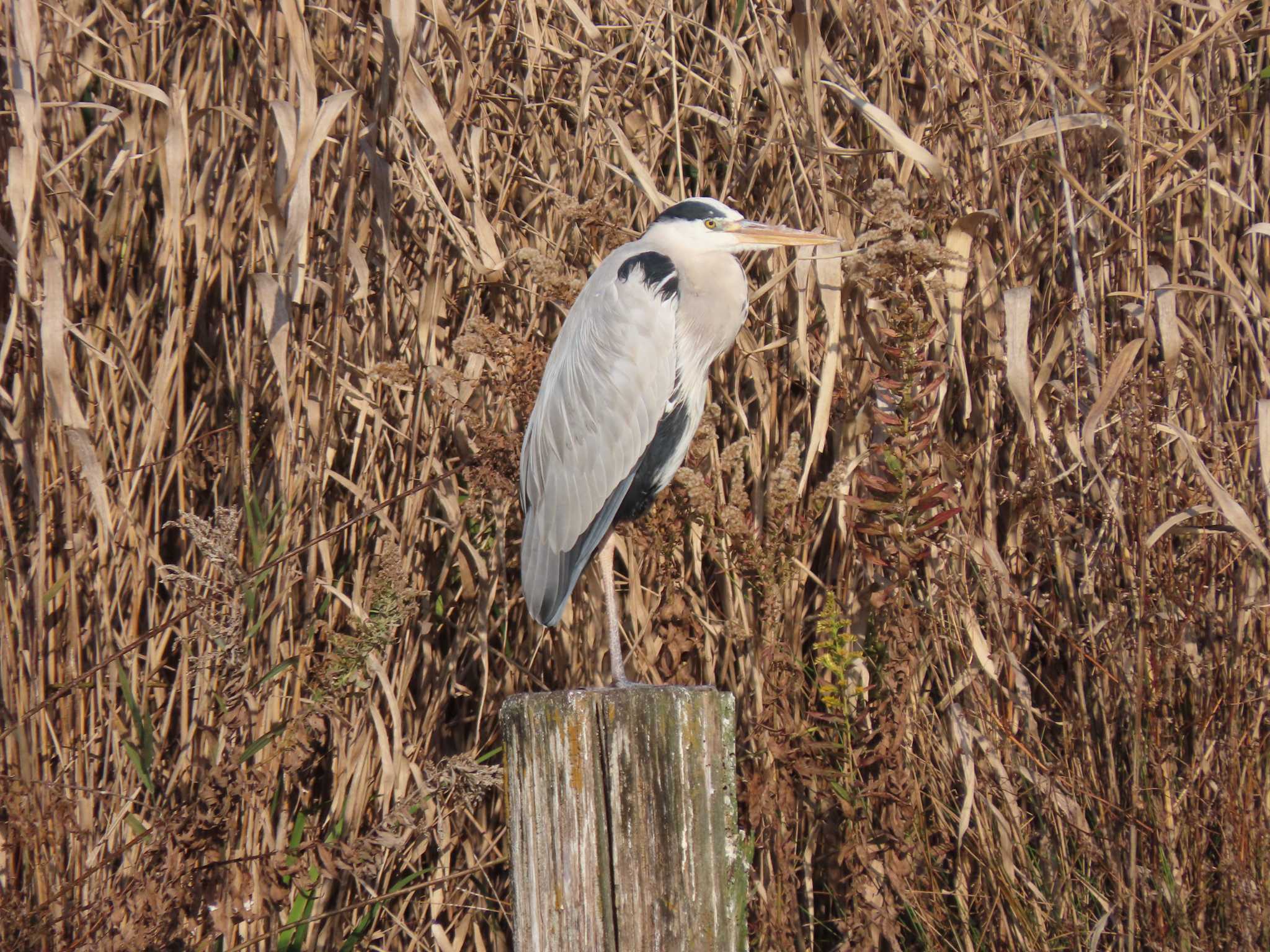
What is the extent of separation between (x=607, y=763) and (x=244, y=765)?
0.88 meters

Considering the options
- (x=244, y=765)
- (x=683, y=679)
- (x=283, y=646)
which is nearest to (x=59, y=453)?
(x=283, y=646)

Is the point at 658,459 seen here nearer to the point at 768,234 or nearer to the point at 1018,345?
the point at 768,234

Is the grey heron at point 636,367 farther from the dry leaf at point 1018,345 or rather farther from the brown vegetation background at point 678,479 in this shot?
the dry leaf at point 1018,345

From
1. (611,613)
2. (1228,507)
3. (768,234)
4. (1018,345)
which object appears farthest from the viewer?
(768,234)

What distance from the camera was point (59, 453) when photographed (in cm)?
215

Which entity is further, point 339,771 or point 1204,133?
point 339,771

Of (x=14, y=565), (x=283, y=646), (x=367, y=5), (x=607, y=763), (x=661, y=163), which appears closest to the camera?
(x=607, y=763)

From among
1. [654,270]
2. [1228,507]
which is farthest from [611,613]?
[1228,507]

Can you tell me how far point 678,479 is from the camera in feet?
6.46

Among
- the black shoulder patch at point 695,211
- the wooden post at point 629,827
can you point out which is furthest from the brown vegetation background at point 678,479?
the wooden post at point 629,827

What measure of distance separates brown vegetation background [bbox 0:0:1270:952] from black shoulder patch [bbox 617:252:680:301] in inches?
5.2

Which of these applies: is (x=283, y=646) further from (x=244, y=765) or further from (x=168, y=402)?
(x=168, y=402)

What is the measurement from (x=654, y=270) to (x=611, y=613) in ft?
2.12

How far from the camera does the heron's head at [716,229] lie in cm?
220
